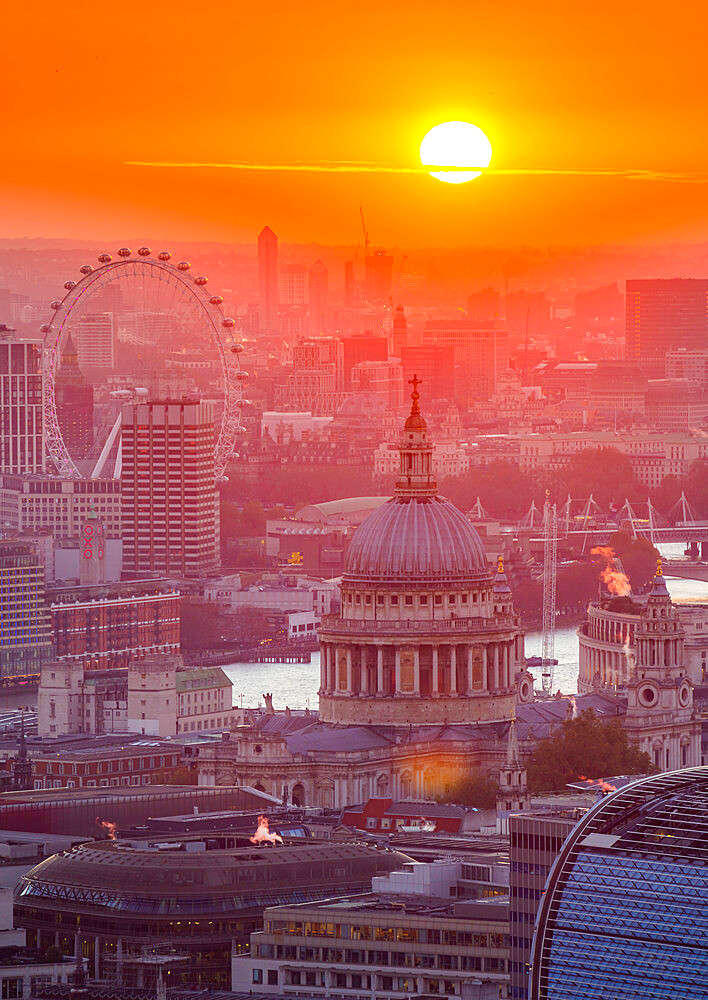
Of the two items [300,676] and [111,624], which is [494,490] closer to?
[111,624]

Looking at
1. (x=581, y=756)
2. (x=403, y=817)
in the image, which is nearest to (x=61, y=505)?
(x=581, y=756)

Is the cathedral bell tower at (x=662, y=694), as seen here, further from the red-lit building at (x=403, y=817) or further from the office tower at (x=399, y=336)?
the office tower at (x=399, y=336)

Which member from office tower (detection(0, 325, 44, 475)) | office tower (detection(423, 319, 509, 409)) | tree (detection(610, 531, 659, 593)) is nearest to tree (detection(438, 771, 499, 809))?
tree (detection(610, 531, 659, 593))

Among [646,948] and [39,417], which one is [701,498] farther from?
[646,948]

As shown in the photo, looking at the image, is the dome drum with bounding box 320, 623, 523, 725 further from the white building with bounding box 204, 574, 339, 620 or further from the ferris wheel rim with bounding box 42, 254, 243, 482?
the ferris wheel rim with bounding box 42, 254, 243, 482

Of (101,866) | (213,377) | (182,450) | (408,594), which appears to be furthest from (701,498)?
(101,866)
